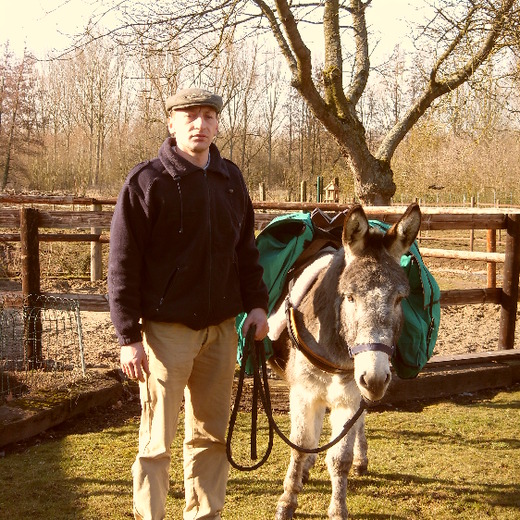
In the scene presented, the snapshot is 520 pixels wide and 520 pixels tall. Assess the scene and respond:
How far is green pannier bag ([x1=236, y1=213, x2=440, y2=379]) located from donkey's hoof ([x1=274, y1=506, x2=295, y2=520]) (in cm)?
79

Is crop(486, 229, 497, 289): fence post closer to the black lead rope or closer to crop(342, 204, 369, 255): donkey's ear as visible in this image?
the black lead rope

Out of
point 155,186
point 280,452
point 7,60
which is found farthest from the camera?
point 7,60

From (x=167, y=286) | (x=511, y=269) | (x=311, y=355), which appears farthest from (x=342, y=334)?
(x=511, y=269)

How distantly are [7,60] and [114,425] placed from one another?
3081cm

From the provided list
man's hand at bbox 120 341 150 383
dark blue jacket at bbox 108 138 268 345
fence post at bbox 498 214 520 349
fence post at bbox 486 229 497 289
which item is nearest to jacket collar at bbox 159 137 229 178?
dark blue jacket at bbox 108 138 268 345

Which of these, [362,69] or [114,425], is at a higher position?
[362,69]

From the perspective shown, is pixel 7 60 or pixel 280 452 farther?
pixel 7 60

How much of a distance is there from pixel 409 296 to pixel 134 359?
1.72 m

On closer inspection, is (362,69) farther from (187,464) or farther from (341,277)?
(187,464)

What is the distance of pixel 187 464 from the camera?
269cm

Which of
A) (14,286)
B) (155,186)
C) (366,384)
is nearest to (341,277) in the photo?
(366,384)

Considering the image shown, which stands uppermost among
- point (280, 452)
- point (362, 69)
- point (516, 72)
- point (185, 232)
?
point (362, 69)

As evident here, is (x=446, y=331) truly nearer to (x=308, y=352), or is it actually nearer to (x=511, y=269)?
(x=511, y=269)

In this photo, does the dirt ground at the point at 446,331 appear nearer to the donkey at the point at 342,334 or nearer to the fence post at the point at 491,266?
the fence post at the point at 491,266
